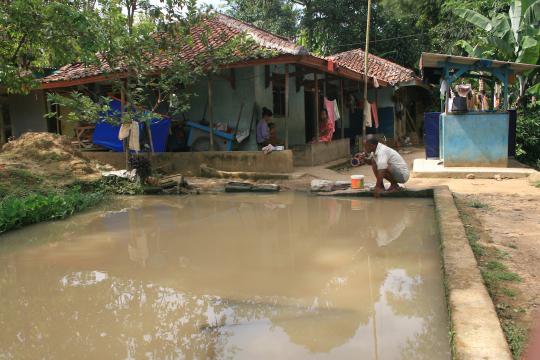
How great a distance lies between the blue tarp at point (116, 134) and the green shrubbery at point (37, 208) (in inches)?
162

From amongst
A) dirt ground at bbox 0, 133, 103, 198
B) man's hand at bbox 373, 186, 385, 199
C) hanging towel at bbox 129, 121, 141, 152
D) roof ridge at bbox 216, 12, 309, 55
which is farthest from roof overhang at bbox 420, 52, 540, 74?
Result: dirt ground at bbox 0, 133, 103, 198

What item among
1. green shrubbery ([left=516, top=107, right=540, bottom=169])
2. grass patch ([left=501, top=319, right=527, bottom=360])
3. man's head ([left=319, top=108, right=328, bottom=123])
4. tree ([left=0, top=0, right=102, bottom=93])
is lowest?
grass patch ([left=501, top=319, right=527, bottom=360])

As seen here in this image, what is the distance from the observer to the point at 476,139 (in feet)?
32.8

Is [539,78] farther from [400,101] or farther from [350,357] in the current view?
[350,357]

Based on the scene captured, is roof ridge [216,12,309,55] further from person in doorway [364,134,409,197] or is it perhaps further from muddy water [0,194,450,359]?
muddy water [0,194,450,359]

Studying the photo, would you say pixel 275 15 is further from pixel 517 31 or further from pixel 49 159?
pixel 49 159

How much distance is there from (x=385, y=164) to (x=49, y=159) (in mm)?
7313

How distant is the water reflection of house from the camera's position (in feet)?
36.2

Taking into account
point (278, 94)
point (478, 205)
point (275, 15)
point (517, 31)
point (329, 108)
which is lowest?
point (478, 205)

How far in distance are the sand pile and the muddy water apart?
327 cm

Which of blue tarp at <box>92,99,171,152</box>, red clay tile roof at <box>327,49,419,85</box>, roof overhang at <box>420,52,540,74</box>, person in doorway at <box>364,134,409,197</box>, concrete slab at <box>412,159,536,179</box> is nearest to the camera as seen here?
person in doorway at <box>364,134,409,197</box>

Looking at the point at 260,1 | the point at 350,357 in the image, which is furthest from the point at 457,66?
the point at 260,1

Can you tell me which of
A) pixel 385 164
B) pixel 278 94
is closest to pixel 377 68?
pixel 278 94

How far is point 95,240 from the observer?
5934mm
